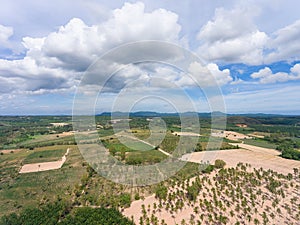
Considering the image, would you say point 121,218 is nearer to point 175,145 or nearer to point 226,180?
point 226,180

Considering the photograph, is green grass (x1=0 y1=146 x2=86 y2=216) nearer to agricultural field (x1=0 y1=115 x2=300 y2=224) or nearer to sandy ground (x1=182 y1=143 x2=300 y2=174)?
agricultural field (x1=0 y1=115 x2=300 y2=224)

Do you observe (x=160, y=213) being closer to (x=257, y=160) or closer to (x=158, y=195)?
(x=158, y=195)

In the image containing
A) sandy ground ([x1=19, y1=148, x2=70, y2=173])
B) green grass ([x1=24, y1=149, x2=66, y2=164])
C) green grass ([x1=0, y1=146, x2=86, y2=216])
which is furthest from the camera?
green grass ([x1=24, y1=149, x2=66, y2=164])

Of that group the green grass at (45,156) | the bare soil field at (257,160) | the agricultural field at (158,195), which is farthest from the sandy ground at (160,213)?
the green grass at (45,156)

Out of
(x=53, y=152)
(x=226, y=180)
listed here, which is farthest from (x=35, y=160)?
(x=226, y=180)

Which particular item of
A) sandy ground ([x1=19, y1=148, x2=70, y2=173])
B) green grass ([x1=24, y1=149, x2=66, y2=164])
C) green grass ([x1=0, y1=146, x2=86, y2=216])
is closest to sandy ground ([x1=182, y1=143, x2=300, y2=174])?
green grass ([x1=0, y1=146, x2=86, y2=216])

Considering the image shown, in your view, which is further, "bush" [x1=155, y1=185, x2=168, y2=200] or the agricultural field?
"bush" [x1=155, y1=185, x2=168, y2=200]

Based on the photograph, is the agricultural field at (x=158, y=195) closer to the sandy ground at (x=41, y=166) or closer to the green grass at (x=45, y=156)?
the sandy ground at (x=41, y=166)

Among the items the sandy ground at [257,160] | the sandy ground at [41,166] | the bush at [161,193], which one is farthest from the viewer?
the sandy ground at [41,166]

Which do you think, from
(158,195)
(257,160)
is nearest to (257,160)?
(257,160)
